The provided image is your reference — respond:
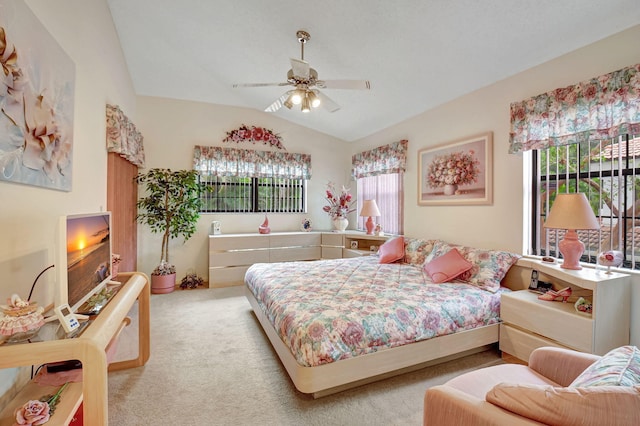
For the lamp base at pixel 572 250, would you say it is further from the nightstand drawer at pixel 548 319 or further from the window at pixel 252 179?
the window at pixel 252 179

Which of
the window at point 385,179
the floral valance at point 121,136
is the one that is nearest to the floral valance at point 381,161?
the window at point 385,179

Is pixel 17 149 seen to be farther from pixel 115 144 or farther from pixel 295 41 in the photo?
pixel 295 41

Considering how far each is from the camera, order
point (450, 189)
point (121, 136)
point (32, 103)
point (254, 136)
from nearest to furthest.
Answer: point (32, 103)
point (121, 136)
point (450, 189)
point (254, 136)

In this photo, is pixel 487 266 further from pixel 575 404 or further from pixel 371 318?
pixel 575 404

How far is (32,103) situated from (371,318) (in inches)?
95.0

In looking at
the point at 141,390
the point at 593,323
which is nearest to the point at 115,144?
the point at 141,390

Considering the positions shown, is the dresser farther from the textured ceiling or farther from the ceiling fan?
the ceiling fan

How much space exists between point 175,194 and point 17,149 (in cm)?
300

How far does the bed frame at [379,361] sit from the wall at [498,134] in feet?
3.53

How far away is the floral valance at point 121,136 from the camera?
3064 mm

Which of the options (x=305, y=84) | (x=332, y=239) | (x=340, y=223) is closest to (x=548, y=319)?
(x=305, y=84)

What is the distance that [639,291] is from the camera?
2.15 meters

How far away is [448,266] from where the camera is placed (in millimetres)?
2965

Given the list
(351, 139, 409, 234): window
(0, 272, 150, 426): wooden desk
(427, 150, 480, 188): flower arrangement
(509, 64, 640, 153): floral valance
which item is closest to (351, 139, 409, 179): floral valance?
(351, 139, 409, 234): window
